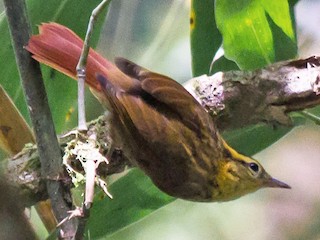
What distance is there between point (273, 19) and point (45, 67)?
0.45m

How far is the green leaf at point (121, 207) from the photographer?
1.18 m

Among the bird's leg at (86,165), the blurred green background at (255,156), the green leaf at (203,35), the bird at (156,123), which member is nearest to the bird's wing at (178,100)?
the bird at (156,123)

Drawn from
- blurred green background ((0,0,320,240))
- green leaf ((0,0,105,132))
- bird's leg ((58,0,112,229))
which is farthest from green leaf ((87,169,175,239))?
blurred green background ((0,0,320,240))

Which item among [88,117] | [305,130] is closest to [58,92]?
[88,117]

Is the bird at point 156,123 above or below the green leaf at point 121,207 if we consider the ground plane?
above

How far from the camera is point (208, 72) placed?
4.12 ft

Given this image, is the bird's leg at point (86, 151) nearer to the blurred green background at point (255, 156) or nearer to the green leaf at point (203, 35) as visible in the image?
the green leaf at point (203, 35)

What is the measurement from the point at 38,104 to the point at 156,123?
0.93ft

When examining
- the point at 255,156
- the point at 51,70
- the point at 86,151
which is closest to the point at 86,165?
the point at 86,151

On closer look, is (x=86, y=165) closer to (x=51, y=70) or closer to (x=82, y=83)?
(x=82, y=83)

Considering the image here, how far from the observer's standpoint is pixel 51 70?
1.22 m

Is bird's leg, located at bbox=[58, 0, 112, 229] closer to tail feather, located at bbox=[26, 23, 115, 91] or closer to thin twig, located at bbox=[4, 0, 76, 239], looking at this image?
thin twig, located at bbox=[4, 0, 76, 239]

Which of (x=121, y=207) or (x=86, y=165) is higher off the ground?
(x=86, y=165)

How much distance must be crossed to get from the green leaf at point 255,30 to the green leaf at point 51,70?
0.25 metres
